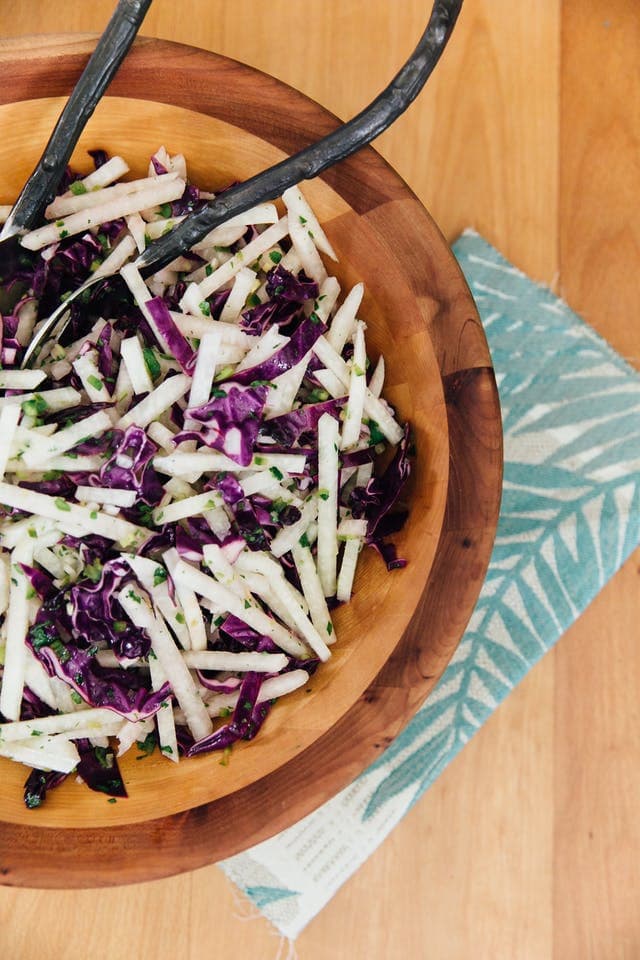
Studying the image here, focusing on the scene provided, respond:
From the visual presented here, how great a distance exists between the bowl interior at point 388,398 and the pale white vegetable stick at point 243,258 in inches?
2.8

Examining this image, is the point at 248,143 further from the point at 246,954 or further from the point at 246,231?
the point at 246,954

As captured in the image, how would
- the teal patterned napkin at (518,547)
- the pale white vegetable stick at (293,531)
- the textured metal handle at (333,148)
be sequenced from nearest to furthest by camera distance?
the textured metal handle at (333,148) → the pale white vegetable stick at (293,531) → the teal patterned napkin at (518,547)

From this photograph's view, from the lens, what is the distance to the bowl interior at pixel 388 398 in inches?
49.7

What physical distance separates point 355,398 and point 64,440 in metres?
0.41

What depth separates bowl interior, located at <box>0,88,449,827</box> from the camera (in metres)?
1.26

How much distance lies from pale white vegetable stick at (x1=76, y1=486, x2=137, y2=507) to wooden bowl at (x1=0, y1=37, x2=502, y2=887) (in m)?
0.37

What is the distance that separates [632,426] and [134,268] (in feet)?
3.36

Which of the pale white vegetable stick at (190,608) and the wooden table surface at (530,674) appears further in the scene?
the wooden table surface at (530,674)

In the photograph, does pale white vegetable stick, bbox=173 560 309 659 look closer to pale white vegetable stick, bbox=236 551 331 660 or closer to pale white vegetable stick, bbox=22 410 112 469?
pale white vegetable stick, bbox=236 551 331 660

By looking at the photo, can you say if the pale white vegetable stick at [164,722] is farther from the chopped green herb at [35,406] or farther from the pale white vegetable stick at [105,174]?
the pale white vegetable stick at [105,174]

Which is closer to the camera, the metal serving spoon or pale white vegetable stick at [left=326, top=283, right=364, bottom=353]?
the metal serving spoon

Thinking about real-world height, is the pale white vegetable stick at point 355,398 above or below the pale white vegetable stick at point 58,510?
above

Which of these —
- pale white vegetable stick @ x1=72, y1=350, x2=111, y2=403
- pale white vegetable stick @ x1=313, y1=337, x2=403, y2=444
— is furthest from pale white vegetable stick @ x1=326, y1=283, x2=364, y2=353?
pale white vegetable stick @ x1=72, y1=350, x2=111, y2=403

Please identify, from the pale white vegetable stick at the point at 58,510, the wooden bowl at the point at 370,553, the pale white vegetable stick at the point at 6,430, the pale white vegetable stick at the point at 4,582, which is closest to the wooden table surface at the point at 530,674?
the wooden bowl at the point at 370,553
